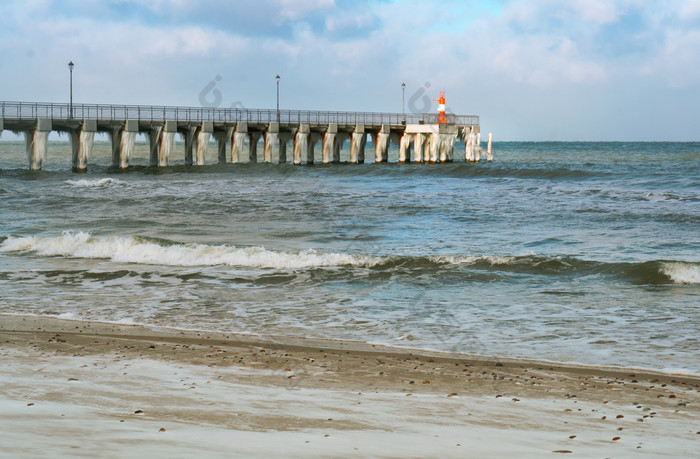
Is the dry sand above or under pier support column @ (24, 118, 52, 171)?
under

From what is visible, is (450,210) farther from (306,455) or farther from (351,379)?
(306,455)

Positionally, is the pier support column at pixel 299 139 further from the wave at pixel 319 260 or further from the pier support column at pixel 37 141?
the wave at pixel 319 260

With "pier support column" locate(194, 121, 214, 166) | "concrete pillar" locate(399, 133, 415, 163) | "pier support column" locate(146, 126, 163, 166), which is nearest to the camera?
"pier support column" locate(146, 126, 163, 166)

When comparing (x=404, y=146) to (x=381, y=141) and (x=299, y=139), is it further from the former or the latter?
(x=299, y=139)

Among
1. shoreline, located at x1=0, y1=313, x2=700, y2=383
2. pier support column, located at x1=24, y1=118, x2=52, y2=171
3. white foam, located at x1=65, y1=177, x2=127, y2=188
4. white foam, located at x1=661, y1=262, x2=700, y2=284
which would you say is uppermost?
pier support column, located at x1=24, y1=118, x2=52, y2=171

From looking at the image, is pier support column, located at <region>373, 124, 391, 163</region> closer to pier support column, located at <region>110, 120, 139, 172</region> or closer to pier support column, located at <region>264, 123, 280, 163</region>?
pier support column, located at <region>264, 123, 280, 163</region>

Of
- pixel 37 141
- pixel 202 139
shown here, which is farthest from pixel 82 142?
pixel 202 139

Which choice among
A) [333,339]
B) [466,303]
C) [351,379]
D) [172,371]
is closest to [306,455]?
[351,379]

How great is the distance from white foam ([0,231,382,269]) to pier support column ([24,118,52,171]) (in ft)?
81.8

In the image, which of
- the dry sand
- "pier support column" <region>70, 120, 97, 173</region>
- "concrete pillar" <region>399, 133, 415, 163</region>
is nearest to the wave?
the dry sand

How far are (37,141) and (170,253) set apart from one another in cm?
3002

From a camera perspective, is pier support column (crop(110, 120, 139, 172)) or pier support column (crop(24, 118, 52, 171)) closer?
pier support column (crop(24, 118, 52, 171))

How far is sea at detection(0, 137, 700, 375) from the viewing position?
32.0ft

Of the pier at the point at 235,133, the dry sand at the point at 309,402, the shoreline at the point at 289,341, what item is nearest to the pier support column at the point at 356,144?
the pier at the point at 235,133
